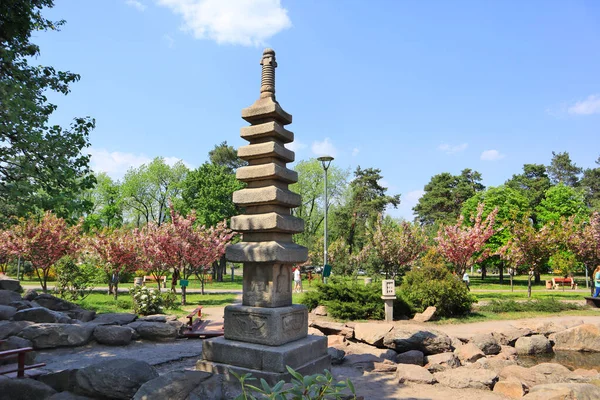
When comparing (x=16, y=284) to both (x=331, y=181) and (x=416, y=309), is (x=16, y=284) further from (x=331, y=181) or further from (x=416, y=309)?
(x=331, y=181)

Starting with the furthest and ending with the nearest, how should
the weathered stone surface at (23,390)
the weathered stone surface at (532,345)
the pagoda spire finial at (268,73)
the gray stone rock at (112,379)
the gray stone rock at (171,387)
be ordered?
the weathered stone surface at (532,345)
the pagoda spire finial at (268,73)
the weathered stone surface at (23,390)
the gray stone rock at (112,379)
the gray stone rock at (171,387)

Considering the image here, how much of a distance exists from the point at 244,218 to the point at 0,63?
7275 mm

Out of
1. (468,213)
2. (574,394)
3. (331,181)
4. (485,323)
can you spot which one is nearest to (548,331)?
(485,323)

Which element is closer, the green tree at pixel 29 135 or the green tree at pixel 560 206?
the green tree at pixel 29 135

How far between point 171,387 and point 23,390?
287cm

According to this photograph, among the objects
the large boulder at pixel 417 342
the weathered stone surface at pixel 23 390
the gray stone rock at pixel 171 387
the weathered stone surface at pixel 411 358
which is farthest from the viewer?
the large boulder at pixel 417 342

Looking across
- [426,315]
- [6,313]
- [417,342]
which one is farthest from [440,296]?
[6,313]

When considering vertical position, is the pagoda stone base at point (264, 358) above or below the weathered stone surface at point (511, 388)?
above

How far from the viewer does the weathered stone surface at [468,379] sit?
7.94 meters

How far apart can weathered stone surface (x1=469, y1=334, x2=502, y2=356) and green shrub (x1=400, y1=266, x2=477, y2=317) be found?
464 centimetres

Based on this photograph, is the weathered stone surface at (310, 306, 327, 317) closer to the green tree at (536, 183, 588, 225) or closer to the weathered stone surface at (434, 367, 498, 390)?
the weathered stone surface at (434, 367, 498, 390)

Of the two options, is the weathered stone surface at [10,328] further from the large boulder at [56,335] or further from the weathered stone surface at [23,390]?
the weathered stone surface at [23,390]

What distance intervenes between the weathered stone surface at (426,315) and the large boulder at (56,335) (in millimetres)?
12383

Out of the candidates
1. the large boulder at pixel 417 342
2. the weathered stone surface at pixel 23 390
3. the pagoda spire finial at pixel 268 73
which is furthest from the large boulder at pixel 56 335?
the large boulder at pixel 417 342
